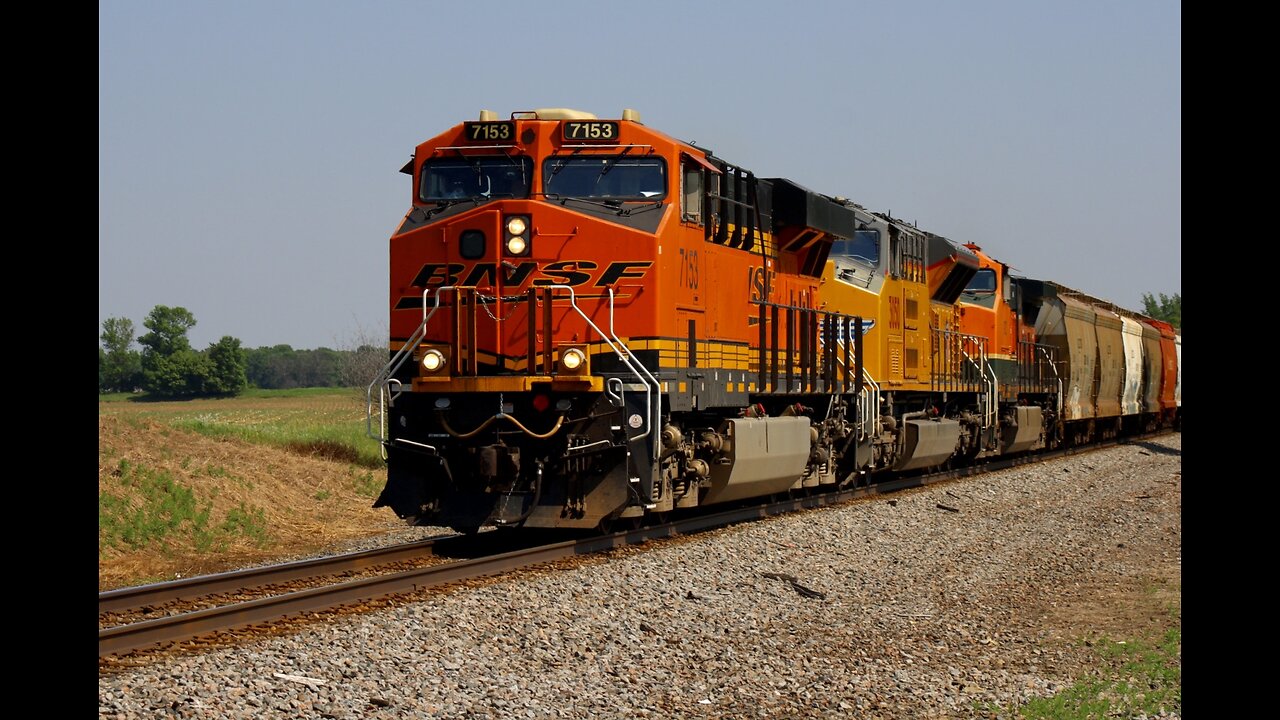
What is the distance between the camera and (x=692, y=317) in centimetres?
1281

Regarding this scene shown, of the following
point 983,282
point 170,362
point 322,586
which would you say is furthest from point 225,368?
point 322,586

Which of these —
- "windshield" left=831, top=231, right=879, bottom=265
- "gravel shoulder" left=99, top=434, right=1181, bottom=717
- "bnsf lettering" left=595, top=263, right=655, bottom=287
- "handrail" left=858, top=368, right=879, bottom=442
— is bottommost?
"gravel shoulder" left=99, top=434, right=1181, bottom=717

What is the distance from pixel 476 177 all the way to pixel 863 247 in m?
8.25

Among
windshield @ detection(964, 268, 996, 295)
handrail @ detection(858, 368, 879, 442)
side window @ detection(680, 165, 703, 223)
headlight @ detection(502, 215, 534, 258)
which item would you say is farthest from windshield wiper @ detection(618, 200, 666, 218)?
windshield @ detection(964, 268, 996, 295)

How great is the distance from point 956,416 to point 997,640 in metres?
15.7

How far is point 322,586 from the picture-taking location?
10109 millimetres

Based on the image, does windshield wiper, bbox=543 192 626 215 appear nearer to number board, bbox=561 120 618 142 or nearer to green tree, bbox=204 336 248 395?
number board, bbox=561 120 618 142

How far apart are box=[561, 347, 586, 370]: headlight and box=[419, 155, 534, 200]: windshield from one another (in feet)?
5.63

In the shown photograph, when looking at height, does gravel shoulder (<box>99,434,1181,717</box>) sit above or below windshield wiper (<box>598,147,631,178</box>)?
below

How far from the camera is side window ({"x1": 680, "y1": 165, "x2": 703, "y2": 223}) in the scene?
12.5 m

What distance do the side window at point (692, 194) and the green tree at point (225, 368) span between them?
79.0 meters

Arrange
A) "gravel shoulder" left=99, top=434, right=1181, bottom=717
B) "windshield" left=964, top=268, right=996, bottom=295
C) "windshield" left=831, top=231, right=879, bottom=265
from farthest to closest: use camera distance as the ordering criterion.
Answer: "windshield" left=964, top=268, right=996, bottom=295 → "windshield" left=831, top=231, right=879, bottom=265 → "gravel shoulder" left=99, top=434, right=1181, bottom=717
